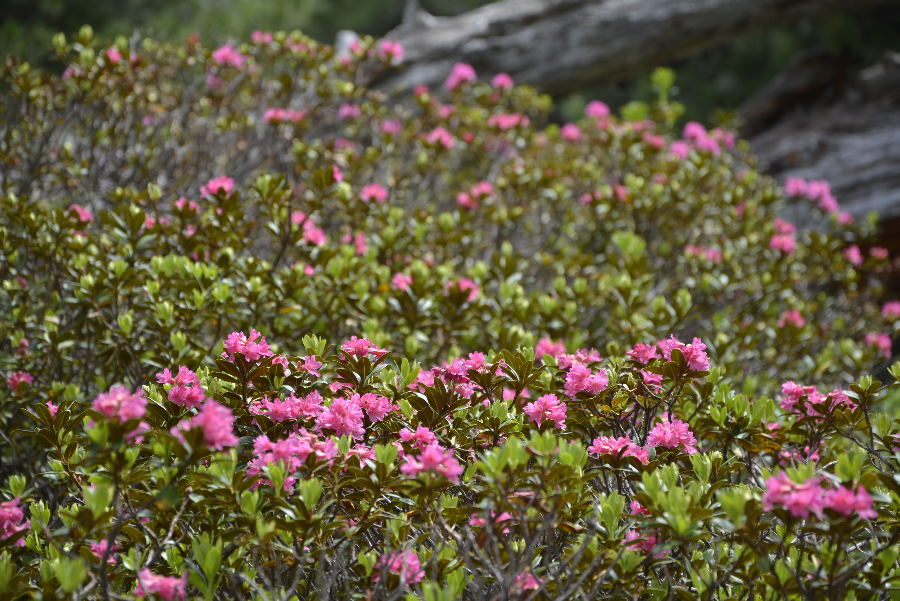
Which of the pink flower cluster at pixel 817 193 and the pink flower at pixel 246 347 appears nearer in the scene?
the pink flower at pixel 246 347

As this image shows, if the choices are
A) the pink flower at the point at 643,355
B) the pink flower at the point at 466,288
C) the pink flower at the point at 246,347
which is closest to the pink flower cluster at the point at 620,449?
the pink flower at the point at 643,355

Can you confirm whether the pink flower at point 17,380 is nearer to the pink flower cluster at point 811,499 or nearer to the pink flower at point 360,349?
the pink flower at point 360,349

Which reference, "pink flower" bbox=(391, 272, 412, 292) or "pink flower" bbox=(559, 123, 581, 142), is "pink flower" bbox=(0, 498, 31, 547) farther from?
"pink flower" bbox=(559, 123, 581, 142)

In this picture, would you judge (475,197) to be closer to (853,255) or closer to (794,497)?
(853,255)

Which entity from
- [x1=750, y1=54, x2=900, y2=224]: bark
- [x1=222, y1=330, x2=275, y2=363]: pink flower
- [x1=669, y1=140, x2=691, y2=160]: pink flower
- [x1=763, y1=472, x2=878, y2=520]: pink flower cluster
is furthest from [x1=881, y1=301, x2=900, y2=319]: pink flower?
[x1=222, y1=330, x2=275, y2=363]: pink flower

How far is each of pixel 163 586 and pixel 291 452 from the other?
36 centimetres

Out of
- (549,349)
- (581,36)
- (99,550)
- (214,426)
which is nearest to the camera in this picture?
(214,426)

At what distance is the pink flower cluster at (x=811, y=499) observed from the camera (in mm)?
1370

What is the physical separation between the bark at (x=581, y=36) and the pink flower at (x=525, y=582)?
18.7 ft

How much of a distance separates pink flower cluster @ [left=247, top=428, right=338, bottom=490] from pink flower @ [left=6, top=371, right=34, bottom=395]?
1497mm

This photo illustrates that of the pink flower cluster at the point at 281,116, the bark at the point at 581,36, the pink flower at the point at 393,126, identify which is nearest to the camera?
the pink flower cluster at the point at 281,116

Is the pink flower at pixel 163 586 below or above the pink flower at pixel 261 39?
below

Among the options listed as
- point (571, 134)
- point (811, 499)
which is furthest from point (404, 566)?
point (571, 134)

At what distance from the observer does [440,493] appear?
177 centimetres
